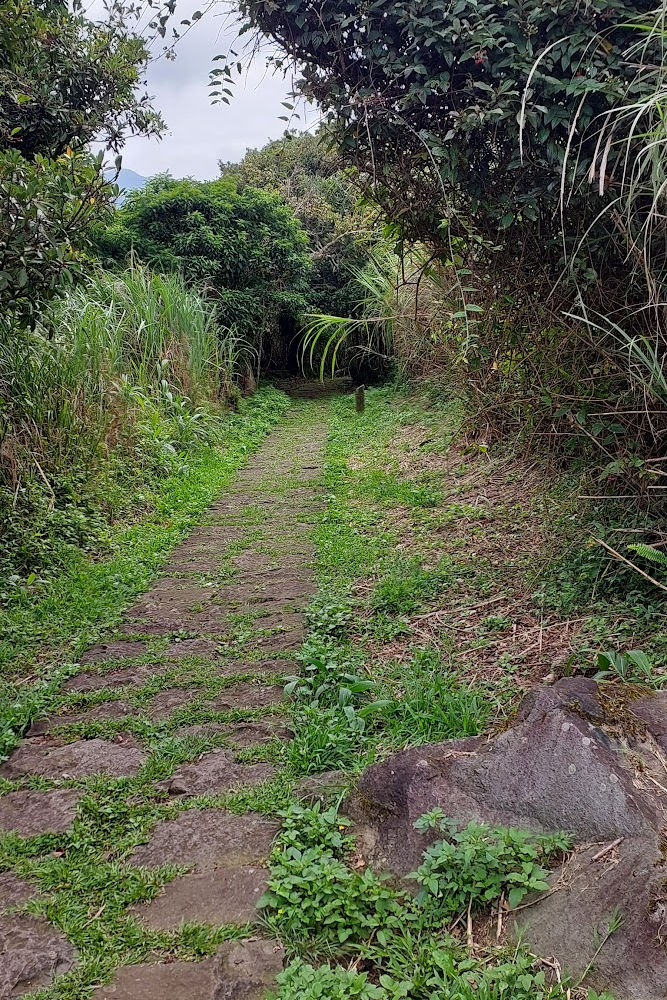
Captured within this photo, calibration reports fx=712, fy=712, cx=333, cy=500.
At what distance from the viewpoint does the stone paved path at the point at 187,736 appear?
1.74m

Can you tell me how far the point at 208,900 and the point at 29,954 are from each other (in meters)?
0.45

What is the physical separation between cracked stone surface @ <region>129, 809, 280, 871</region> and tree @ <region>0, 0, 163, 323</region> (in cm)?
241

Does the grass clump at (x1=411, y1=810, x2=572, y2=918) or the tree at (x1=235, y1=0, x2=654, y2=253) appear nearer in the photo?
the grass clump at (x1=411, y1=810, x2=572, y2=918)

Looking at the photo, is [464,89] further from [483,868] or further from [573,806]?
[483,868]

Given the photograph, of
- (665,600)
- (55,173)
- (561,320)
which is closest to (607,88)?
(561,320)

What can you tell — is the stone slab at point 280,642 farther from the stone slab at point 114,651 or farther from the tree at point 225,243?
the tree at point 225,243

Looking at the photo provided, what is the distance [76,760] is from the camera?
2.63m

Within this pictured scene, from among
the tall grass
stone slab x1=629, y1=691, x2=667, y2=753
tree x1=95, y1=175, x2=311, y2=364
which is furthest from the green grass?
tree x1=95, y1=175, x2=311, y2=364

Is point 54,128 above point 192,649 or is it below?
above

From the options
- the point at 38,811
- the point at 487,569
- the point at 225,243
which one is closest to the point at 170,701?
the point at 38,811

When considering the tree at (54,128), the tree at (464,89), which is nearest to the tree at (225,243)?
the tree at (54,128)

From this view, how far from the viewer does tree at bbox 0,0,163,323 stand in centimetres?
325

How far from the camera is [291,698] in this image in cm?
294

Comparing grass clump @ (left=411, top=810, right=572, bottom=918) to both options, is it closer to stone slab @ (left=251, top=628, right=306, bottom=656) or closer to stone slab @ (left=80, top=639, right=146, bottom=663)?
stone slab @ (left=251, top=628, right=306, bottom=656)
